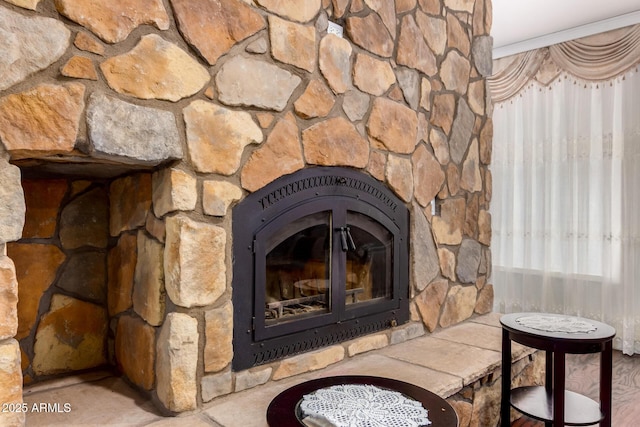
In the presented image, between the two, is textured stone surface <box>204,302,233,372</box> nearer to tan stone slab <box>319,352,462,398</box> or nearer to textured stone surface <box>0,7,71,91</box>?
tan stone slab <box>319,352,462,398</box>

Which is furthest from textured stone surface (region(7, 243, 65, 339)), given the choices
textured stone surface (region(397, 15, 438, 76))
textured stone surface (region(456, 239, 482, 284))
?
textured stone surface (region(456, 239, 482, 284))

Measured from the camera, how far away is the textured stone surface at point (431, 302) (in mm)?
2365

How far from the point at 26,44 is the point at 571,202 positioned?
12.1ft

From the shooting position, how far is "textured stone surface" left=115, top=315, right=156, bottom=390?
5.04ft

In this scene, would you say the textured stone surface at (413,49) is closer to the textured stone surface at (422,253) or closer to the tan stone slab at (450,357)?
the textured stone surface at (422,253)

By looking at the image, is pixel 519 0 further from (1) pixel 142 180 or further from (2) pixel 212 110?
(1) pixel 142 180

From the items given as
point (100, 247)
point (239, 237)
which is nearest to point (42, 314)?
point (100, 247)

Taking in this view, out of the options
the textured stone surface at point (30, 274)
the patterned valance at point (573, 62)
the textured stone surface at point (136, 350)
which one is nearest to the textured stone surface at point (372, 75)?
the textured stone surface at point (136, 350)

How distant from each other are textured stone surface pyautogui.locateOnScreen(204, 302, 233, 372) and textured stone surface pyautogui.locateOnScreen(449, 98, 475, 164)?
5.38 feet

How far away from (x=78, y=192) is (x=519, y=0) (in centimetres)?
296

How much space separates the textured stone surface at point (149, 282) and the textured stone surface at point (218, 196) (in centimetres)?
21

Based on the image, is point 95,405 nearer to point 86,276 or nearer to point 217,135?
point 86,276

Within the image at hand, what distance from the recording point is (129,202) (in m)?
1.68

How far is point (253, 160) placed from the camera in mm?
1605
